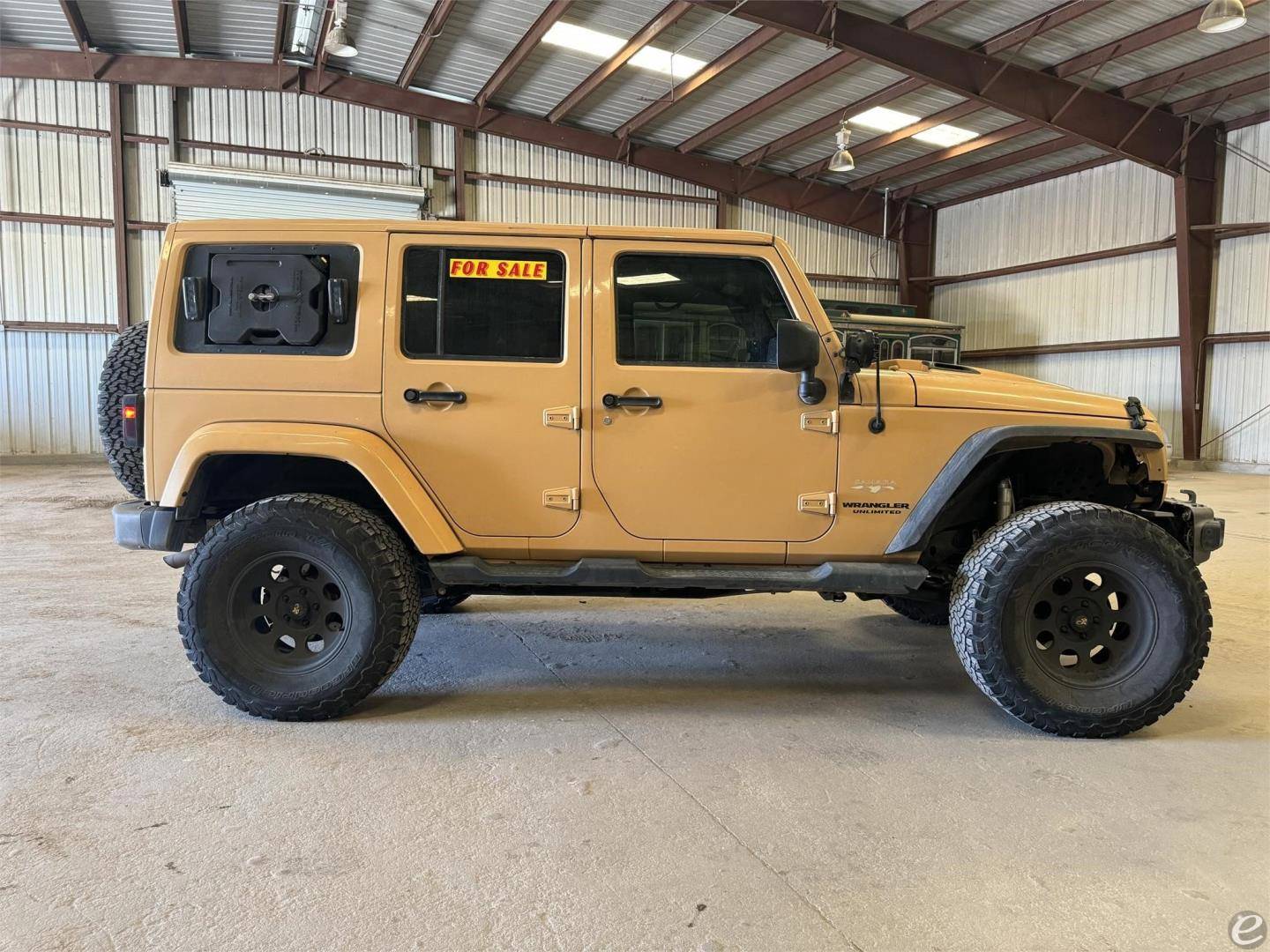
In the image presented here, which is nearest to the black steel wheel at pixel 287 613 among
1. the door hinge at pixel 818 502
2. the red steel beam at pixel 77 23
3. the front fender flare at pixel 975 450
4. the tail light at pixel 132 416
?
the tail light at pixel 132 416

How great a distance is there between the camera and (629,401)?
121 inches

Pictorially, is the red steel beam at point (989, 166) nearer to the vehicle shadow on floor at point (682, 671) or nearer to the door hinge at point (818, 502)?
the vehicle shadow on floor at point (682, 671)

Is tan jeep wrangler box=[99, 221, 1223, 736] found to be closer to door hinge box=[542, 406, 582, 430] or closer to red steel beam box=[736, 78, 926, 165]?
door hinge box=[542, 406, 582, 430]

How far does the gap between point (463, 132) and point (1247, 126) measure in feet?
45.6

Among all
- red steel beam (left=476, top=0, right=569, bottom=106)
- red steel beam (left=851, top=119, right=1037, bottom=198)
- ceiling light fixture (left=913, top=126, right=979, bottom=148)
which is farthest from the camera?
ceiling light fixture (left=913, top=126, right=979, bottom=148)

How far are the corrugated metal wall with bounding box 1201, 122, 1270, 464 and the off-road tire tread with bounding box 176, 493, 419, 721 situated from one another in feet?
51.5

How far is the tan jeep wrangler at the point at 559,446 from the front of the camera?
297 centimetres

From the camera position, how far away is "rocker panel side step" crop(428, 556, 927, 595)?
3.06 meters

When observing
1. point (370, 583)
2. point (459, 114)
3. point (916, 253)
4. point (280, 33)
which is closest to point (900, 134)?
point (916, 253)

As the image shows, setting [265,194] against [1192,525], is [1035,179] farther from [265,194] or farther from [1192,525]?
[1192,525]

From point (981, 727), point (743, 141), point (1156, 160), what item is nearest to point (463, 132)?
point (743, 141)

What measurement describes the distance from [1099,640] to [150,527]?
371cm

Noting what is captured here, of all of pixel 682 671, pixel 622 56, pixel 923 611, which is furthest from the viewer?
pixel 622 56

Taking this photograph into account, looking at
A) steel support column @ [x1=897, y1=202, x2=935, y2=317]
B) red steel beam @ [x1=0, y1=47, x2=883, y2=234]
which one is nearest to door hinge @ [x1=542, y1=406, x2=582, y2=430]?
red steel beam @ [x1=0, y1=47, x2=883, y2=234]
